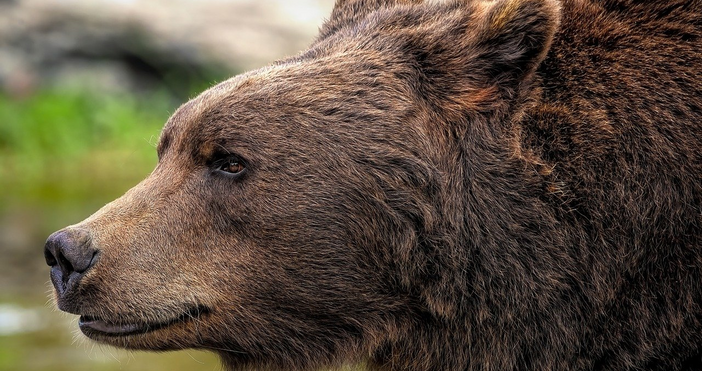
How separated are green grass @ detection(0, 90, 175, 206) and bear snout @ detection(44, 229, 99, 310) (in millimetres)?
Answer: 7776

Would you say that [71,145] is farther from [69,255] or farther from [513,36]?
[513,36]

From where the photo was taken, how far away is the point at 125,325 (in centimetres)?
430

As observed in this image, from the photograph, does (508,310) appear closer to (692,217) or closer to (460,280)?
(460,280)

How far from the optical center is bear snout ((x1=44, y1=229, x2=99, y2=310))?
4.17m

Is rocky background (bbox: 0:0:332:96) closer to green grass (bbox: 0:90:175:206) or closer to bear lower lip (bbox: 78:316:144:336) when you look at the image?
green grass (bbox: 0:90:175:206)

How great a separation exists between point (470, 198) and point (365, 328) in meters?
0.72

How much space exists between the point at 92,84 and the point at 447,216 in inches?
472

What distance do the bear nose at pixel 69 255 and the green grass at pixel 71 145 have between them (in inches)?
306

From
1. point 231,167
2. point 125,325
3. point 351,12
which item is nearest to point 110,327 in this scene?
point 125,325

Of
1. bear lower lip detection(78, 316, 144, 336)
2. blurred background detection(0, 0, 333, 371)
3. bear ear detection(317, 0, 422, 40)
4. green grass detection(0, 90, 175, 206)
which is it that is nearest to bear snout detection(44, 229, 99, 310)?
bear lower lip detection(78, 316, 144, 336)

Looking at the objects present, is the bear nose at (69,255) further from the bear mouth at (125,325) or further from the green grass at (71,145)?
the green grass at (71,145)

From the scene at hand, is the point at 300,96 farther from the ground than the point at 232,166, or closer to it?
farther from the ground

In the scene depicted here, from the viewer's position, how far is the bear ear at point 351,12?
16.0 ft

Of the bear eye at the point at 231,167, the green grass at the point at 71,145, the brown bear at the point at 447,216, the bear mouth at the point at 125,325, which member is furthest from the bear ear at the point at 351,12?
the green grass at the point at 71,145
